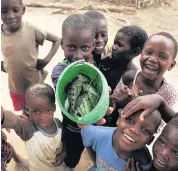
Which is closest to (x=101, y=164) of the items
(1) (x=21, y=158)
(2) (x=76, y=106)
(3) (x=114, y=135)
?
(3) (x=114, y=135)

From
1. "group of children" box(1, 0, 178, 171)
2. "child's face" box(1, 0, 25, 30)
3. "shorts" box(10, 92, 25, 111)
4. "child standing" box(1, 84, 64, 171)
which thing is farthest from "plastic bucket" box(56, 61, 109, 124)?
"shorts" box(10, 92, 25, 111)

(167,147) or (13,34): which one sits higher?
(13,34)

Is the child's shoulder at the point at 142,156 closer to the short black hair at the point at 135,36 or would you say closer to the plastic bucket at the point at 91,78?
the plastic bucket at the point at 91,78

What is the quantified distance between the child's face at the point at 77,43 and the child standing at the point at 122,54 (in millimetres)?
382

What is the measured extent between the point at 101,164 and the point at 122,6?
4830 mm

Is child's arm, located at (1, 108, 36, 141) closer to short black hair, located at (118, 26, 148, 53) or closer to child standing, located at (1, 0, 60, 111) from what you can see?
child standing, located at (1, 0, 60, 111)

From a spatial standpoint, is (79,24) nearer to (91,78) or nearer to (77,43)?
(77,43)

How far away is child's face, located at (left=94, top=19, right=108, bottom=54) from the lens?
90.0 inches

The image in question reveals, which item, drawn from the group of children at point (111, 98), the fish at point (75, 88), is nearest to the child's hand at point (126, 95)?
the group of children at point (111, 98)

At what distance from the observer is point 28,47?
8.02ft

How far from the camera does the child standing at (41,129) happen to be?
1.89 meters

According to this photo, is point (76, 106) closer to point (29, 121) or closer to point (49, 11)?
point (29, 121)

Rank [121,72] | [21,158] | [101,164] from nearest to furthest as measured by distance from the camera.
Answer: [101,164] < [121,72] < [21,158]

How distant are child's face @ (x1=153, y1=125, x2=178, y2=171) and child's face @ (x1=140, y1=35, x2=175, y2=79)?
0.43 m
